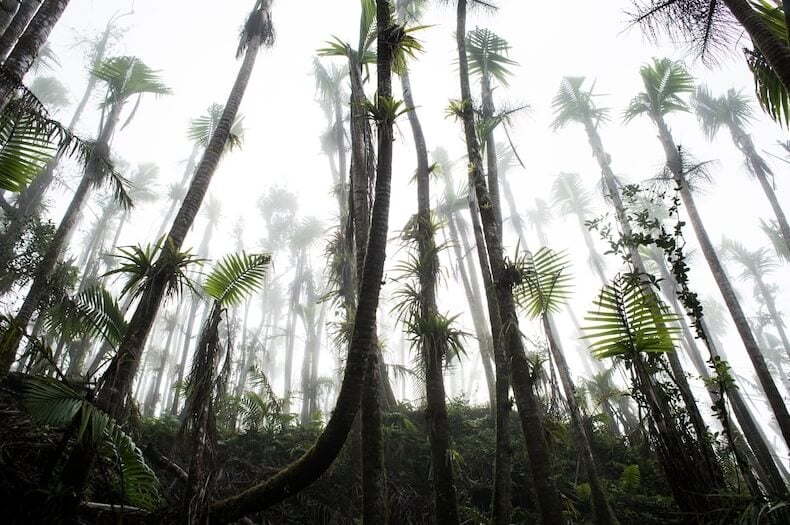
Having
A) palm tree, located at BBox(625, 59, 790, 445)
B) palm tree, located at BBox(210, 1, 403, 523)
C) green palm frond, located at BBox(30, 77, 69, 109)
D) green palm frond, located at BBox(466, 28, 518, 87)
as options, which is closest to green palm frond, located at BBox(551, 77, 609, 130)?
palm tree, located at BBox(625, 59, 790, 445)

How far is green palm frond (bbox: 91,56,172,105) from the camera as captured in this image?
1152cm

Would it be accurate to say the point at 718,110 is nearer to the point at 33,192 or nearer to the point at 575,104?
the point at 575,104

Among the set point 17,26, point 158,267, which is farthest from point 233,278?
point 17,26

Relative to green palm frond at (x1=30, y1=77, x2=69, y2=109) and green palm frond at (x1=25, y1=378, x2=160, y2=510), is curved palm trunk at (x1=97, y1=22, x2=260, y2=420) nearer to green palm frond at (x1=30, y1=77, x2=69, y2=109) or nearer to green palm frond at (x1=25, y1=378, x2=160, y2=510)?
green palm frond at (x1=25, y1=378, x2=160, y2=510)

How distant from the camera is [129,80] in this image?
1183 centimetres

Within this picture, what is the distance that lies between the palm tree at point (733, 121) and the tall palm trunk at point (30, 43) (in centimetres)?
2661

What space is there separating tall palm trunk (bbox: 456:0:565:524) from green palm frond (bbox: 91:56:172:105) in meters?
9.84

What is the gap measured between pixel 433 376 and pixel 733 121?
24.6m

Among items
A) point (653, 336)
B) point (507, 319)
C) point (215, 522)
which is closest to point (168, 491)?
point (215, 522)

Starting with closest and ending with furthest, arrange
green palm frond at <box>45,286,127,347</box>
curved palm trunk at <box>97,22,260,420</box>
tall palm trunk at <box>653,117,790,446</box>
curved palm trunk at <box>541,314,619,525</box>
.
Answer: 1. curved palm trunk at <box>97,22,260,420</box>
2. curved palm trunk at <box>541,314,619,525</box>
3. green palm frond at <box>45,286,127,347</box>
4. tall palm trunk at <box>653,117,790,446</box>

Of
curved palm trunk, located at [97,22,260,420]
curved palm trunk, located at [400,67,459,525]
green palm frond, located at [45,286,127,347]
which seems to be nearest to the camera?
curved palm trunk, located at [97,22,260,420]

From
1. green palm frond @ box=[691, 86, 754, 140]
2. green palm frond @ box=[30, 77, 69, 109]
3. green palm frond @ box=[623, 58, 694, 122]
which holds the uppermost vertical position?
green palm frond @ box=[30, 77, 69, 109]

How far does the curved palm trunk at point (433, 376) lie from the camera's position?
4.94 metres

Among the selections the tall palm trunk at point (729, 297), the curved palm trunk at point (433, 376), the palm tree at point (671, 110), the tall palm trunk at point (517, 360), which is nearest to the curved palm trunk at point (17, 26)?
the curved palm trunk at point (433, 376)
